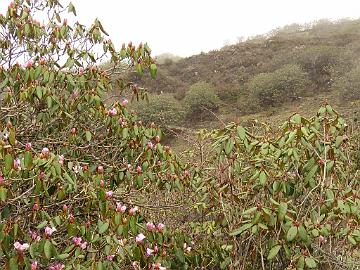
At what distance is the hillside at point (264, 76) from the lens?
19.8 metres

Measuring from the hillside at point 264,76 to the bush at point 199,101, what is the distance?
10 cm

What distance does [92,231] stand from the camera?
120 inches

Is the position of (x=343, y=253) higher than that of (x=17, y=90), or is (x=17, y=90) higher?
(x=17, y=90)

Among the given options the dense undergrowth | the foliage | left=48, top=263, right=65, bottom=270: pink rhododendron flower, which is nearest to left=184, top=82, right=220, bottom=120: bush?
the dense undergrowth

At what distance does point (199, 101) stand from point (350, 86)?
20.2ft

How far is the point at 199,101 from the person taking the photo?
65.7 ft

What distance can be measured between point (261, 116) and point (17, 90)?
15716mm

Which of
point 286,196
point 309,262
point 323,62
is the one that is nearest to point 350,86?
point 323,62

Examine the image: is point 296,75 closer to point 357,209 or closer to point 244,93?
point 244,93

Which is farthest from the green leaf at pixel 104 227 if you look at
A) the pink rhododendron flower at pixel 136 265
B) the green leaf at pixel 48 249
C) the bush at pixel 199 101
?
the bush at pixel 199 101

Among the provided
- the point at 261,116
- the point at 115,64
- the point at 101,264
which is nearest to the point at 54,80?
the point at 115,64

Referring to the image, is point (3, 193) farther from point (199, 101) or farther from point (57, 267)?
point (199, 101)

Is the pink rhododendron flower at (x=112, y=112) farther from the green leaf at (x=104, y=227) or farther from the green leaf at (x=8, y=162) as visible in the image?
the green leaf at (x=8, y=162)

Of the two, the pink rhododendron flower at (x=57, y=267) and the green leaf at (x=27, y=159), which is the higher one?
the green leaf at (x=27, y=159)
